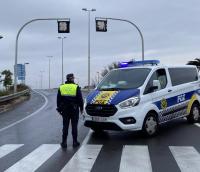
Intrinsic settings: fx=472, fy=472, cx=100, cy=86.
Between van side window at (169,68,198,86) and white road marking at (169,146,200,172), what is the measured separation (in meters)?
3.78

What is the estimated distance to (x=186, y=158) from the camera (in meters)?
9.41

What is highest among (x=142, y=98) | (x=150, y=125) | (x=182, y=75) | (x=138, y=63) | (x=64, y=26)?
(x=64, y=26)

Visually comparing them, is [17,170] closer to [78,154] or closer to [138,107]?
[78,154]

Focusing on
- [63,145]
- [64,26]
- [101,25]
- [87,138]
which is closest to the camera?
[63,145]

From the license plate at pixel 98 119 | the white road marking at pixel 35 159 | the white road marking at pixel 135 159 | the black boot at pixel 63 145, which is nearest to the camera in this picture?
the white road marking at pixel 135 159

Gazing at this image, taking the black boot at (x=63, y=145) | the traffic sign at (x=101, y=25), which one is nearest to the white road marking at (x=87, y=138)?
the black boot at (x=63, y=145)

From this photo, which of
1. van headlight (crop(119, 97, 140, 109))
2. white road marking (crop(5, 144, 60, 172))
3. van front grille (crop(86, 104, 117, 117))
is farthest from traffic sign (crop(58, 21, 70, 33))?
white road marking (crop(5, 144, 60, 172))

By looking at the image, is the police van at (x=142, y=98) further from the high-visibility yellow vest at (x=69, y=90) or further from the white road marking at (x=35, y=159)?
the white road marking at (x=35, y=159)

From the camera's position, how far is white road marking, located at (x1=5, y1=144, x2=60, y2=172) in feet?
28.6

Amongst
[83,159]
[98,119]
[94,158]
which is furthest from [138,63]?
[83,159]

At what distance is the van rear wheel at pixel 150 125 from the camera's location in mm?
12242

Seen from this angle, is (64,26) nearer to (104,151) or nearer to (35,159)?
(104,151)

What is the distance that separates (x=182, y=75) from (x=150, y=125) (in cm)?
301

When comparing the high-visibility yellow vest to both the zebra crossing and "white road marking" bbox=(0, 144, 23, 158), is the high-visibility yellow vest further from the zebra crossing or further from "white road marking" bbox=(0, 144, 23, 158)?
"white road marking" bbox=(0, 144, 23, 158)
